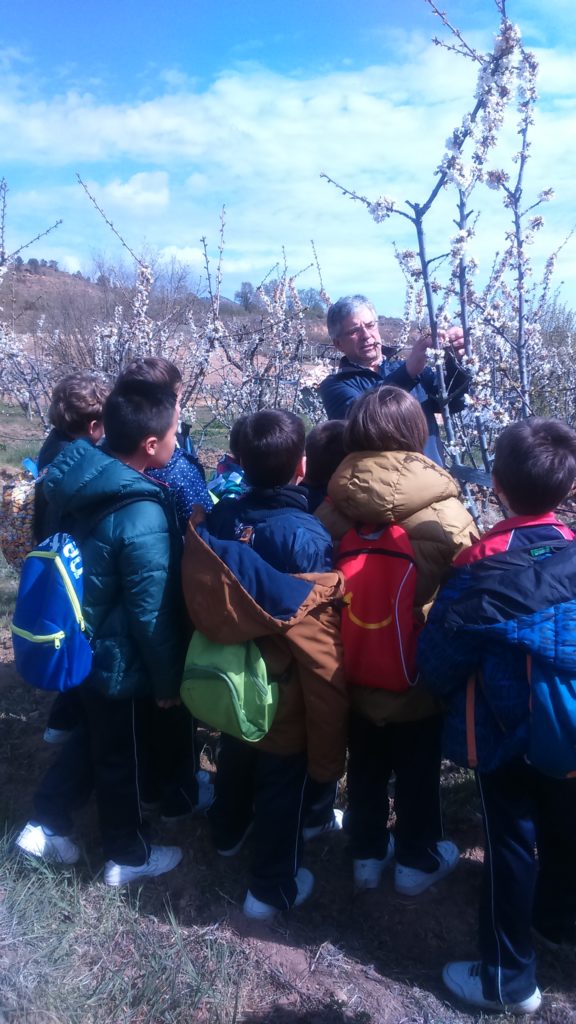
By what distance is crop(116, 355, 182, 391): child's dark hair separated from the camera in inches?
108

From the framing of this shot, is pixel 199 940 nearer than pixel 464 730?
No

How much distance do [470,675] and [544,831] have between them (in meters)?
0.57

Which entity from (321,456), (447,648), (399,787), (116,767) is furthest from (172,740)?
(447,648)

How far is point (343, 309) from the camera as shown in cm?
325

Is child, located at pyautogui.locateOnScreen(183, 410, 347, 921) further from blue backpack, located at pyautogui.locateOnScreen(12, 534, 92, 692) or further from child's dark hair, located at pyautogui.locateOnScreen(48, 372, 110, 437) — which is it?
child's dark hair, located at pyautogui.locateOnScreen(48, 372, 110, 437)

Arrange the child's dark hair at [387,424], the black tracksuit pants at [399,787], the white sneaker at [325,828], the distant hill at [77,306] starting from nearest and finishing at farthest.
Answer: the child's dark hair at [387,424], the black tracksuit pants at [399,787], the white sneaker at [325,828], the distant hill at [77,306]

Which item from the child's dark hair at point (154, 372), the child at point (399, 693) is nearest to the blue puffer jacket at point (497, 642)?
the child at point (399, 693)

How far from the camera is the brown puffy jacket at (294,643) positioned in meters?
2.21

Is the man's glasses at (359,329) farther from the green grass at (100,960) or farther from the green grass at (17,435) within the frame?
the green grass at (17,435)

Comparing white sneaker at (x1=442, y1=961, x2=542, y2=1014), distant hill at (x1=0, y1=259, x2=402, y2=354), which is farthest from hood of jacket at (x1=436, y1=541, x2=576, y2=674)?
distant hill at (x1=0, y1=259, x2=402, y2=354)

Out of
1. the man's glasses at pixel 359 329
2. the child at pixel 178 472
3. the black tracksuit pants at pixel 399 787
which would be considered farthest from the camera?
the man's glasses at pixel 359 329

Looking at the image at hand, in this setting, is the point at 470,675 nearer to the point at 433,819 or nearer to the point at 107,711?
the point at 433,819

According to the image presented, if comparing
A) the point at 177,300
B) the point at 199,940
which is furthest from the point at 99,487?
the point at 177,300

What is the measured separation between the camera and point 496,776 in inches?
81.0
